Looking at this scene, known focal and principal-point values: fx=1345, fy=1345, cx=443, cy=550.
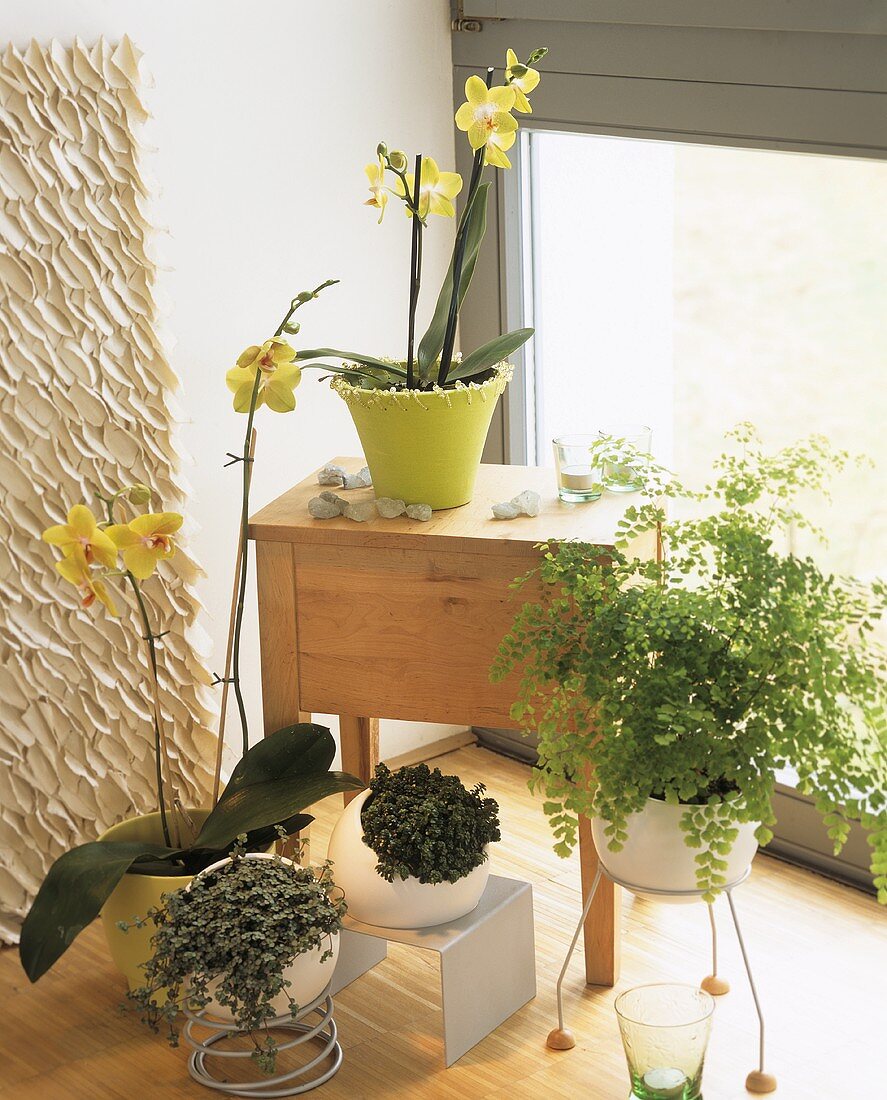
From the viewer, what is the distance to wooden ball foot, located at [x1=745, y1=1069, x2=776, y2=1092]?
5.78 ft

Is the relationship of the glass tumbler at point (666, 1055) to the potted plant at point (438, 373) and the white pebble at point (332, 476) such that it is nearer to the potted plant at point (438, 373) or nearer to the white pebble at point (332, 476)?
the potted plant at point (438, 373)

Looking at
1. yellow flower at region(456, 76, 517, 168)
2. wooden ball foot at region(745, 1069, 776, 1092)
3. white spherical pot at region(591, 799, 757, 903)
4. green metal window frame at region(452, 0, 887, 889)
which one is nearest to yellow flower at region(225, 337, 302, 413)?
yellow flower at region(456, 76, 517, 168)

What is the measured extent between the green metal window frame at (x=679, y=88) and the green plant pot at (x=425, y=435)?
1.90ft

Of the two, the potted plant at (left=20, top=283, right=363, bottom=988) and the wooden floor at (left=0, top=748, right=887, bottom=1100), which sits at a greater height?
the potted plant at (left=20, top=283, right=363, bottom=988)

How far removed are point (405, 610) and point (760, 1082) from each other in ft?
2.58

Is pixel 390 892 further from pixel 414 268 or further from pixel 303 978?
pixel 414 268

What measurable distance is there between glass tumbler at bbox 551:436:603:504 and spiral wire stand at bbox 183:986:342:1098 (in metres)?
0.77

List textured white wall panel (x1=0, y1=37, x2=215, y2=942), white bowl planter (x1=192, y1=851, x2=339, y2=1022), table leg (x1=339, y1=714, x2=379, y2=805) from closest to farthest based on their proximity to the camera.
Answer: white bowl planter (x1=192, y1=851, x2=339, y2=1022) < textured white wall panel (x1=0, y1=37, x2=215, y2=942) < table leg (x1=339, y1=714, x2=379, y2=805)

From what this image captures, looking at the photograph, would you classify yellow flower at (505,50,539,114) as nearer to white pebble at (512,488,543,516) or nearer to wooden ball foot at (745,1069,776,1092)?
white pebble at (512,488,543,516)

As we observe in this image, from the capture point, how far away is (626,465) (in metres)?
1.96

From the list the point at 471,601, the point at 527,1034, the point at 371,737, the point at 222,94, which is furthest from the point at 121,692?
the point at 222,94

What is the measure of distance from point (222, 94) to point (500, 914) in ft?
4.75

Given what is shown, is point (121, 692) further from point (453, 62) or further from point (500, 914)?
point (453, 62)

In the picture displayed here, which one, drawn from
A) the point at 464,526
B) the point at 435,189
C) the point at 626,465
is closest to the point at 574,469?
the point at 626,465
